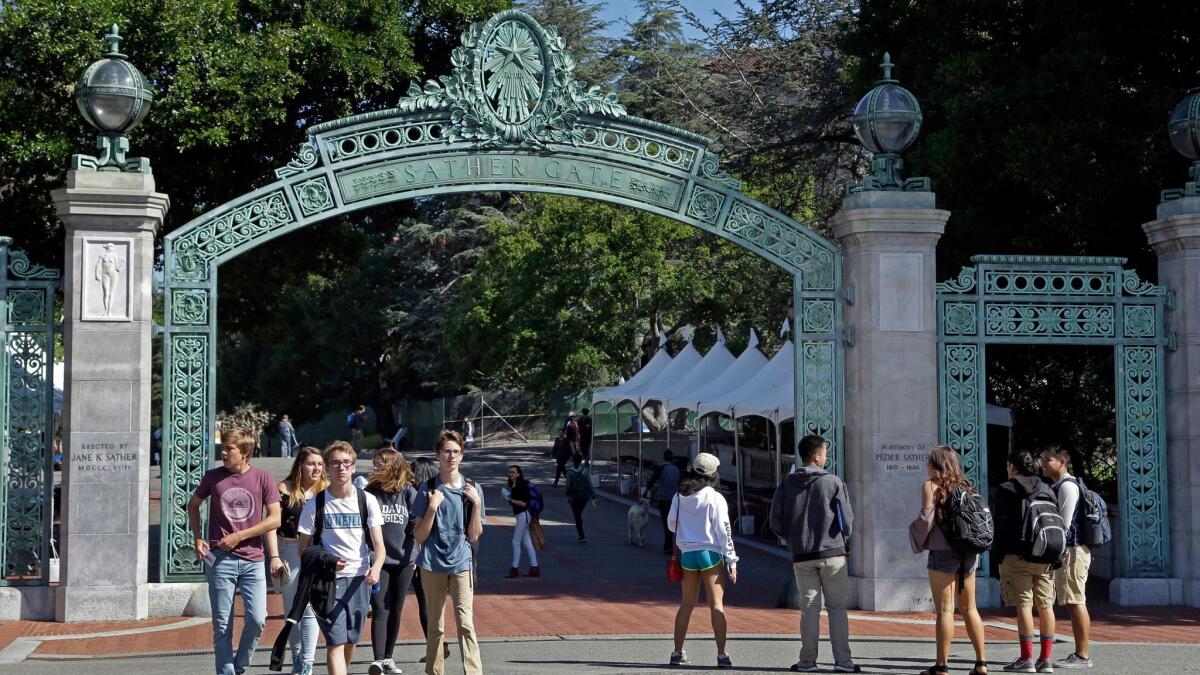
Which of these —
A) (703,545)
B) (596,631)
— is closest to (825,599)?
(703,545)

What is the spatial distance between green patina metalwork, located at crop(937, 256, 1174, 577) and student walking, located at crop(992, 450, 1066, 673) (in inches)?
138

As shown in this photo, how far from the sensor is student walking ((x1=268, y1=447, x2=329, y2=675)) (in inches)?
331

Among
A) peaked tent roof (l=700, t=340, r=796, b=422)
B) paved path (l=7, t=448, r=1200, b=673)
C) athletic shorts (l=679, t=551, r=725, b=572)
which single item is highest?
peaked tent roof (l=700, t=340, r=796, b=422)

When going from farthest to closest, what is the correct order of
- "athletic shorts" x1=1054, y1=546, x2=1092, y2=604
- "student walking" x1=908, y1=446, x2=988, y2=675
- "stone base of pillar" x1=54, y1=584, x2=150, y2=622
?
"stone base of pillar" x1=54, y1=584, x2=150, y2=622 → "athletic shorts" x1=1054, y1=546, x2=1092, y2=604 → "student walking" x1=908, y1=446, x2=988, y2=675

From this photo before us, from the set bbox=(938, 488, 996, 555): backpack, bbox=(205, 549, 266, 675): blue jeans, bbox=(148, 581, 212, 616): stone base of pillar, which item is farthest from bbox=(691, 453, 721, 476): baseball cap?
bbox=(148, 581, 212, 616): stone base of pillar

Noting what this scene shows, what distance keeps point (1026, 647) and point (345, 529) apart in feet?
15.8

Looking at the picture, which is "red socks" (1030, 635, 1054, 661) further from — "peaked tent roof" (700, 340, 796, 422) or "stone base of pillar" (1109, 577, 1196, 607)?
"peaked tent roof" (700, 340, 796, 422)

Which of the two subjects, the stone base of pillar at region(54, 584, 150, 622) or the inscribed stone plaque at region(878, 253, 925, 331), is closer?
the stone base of pillar at region(54, 584, 150, 622)

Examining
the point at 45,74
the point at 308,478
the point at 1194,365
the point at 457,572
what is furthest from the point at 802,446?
the point at 45,74

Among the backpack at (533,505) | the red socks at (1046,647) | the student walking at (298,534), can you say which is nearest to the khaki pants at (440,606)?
the student walking at (298,534)

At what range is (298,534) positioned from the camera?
29.3ft

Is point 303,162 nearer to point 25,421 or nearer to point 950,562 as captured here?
point 25,421

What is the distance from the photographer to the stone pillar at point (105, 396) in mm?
12305

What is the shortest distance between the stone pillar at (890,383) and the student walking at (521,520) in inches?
172
